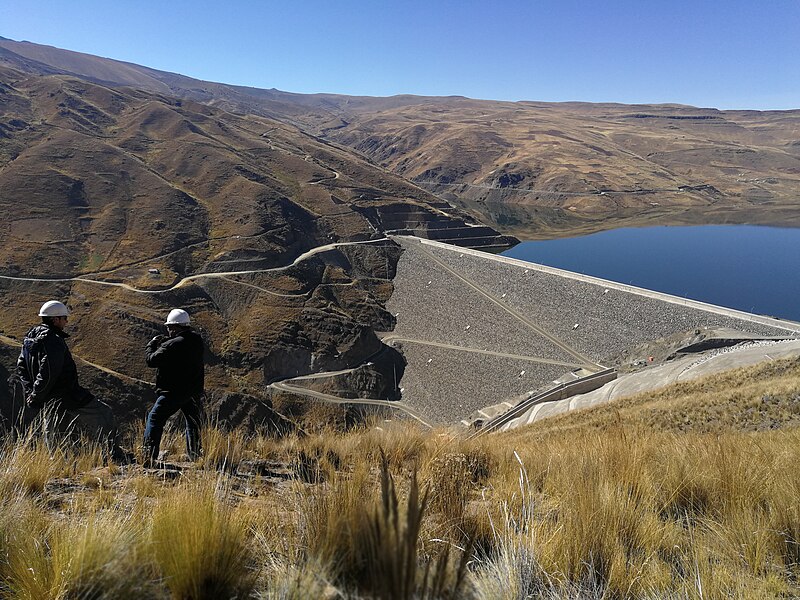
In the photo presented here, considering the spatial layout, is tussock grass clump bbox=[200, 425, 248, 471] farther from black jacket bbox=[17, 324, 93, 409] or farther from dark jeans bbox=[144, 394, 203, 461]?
black jacket bbox=[17, 324, 93, 409]

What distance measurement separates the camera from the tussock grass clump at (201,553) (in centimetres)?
158

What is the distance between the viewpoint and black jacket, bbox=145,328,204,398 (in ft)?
14.3

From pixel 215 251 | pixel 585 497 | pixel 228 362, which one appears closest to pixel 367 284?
pixel 215 251

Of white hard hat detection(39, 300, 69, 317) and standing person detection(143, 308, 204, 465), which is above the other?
white hard hat detection(39, 300, 69, 317)

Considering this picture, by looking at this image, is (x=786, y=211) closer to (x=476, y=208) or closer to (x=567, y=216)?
(x=567, y=216)

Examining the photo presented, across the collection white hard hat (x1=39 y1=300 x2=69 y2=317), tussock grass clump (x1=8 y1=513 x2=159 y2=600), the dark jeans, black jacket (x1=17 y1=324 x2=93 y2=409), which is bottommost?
the dark jeans

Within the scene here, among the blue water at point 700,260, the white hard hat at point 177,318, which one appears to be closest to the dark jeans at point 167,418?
the white hard hat at point 177,318

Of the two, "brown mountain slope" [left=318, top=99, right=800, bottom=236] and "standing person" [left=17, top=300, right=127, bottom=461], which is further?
"brown mountain slope" [left=318, top=99, right=800, bottom=236]

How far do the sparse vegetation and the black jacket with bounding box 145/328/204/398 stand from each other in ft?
3.87

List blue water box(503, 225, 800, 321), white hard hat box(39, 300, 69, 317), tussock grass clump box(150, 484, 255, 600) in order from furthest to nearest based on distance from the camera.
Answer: blue water box(503, 225, 800, 321) < white hard hat box(39, 300, 69, 317) < tussock grass clump box(150, 484, 255, 600)

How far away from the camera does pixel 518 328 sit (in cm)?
3291

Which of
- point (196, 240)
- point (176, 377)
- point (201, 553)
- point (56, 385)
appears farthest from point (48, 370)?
point (196, 240)

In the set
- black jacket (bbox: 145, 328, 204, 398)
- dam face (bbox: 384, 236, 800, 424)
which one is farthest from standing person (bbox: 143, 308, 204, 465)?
dam face (bbox: 384, 236, 800, 424)

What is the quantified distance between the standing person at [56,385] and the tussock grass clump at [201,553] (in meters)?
2.64
